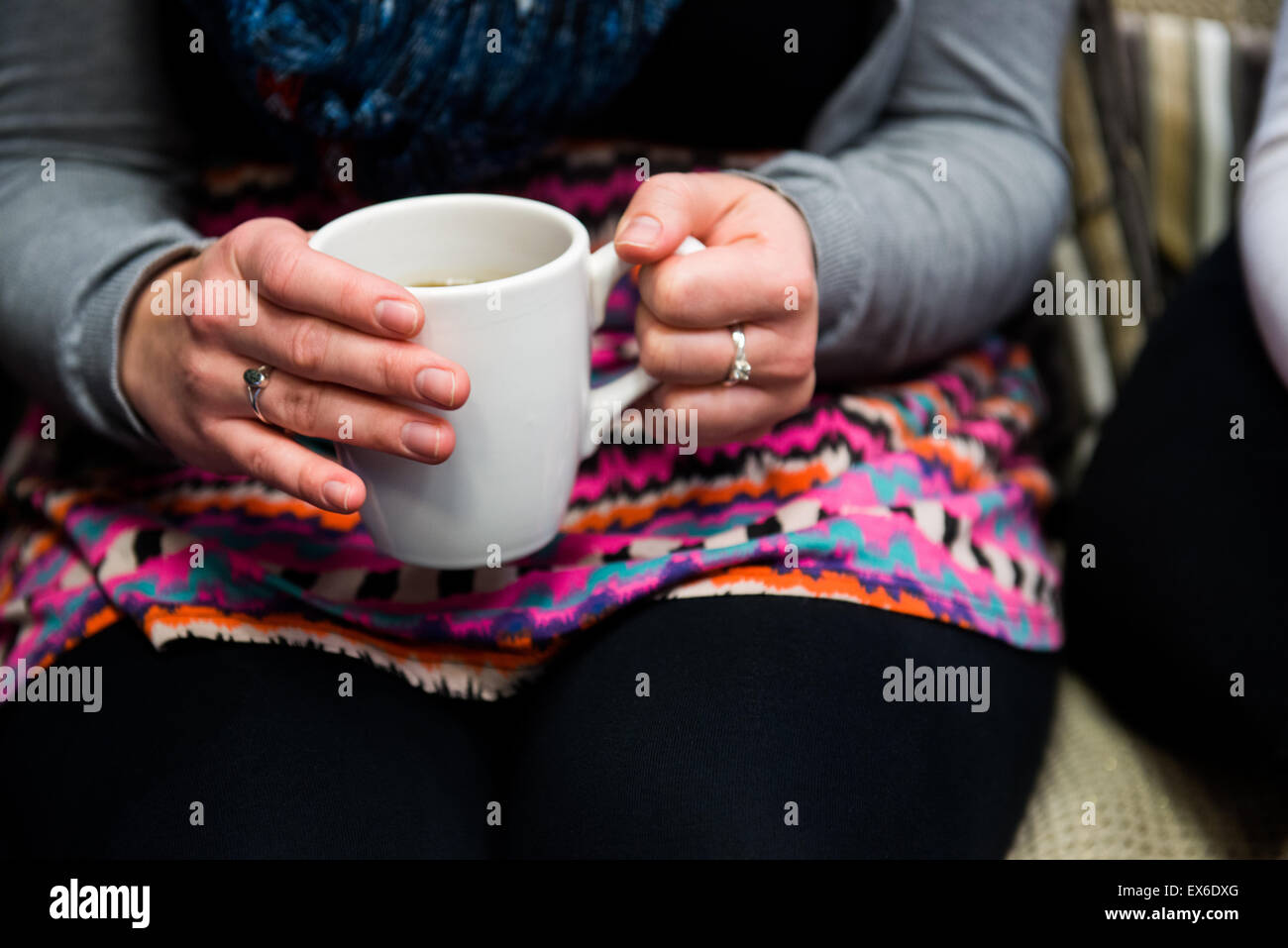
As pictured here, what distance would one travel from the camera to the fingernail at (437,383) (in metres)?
0.41

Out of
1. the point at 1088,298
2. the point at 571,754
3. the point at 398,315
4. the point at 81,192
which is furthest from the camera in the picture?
the point at 1088,298

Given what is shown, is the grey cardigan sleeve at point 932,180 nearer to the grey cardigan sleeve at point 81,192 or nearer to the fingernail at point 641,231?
the fingernail at point 641,231

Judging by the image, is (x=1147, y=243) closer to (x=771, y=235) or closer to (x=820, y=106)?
(x=820, y=106)

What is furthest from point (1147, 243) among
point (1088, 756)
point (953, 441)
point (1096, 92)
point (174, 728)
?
point (174, 728)

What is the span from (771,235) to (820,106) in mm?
219

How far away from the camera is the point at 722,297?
18.8 inches

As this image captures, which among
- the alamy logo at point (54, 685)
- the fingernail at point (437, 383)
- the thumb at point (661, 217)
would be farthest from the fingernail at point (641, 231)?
the alamy logo at point (54, 685)

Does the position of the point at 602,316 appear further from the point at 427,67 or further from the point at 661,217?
the point at 427,67

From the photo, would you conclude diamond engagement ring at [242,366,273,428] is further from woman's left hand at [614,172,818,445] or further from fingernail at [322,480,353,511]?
woman's left hand at [614,172,818,445]

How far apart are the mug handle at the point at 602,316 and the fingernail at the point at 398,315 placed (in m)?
0.09

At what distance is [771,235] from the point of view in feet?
1.73

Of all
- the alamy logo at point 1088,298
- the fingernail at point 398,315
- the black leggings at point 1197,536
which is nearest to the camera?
the fingernail at point 398,315

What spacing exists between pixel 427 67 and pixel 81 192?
0.75 feet

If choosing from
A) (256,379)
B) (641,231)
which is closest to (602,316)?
(641,231)
